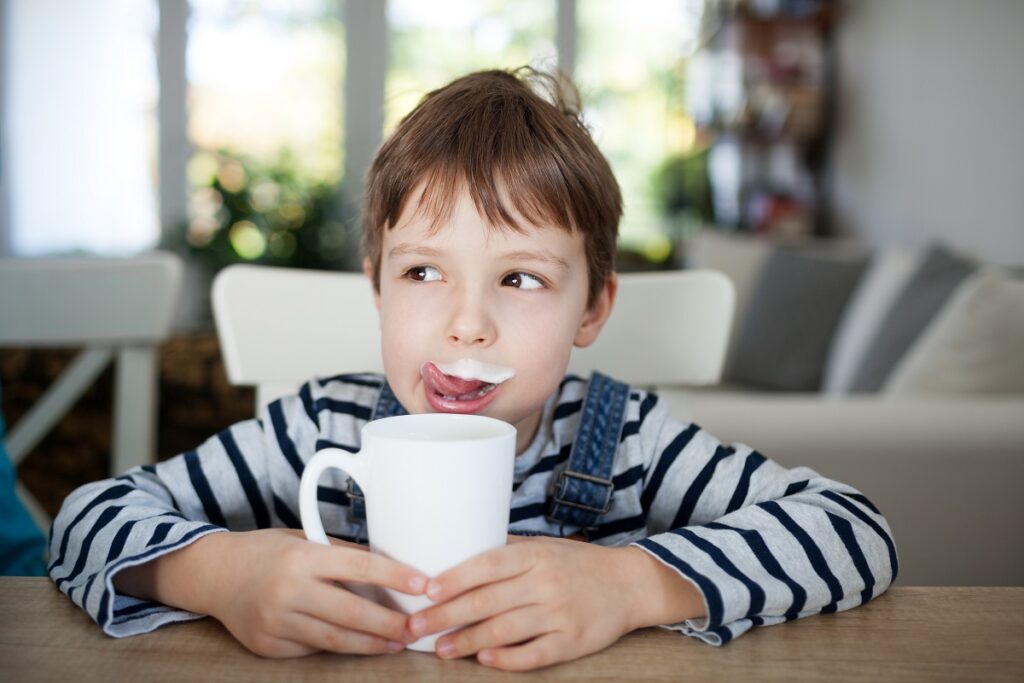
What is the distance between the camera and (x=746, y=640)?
599 mm

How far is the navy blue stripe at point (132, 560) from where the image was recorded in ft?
1.92

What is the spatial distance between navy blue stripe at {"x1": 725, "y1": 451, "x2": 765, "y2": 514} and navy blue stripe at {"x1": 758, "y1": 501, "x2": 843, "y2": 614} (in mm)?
121

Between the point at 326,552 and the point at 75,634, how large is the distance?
168mm

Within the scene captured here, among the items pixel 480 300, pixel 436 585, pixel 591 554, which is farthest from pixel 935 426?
pixel 436 585

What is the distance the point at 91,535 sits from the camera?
2.34 feet

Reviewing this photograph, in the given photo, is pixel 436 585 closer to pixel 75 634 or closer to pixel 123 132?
pixel 75 634

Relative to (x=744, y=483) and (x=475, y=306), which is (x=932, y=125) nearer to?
(x=744, y=483)

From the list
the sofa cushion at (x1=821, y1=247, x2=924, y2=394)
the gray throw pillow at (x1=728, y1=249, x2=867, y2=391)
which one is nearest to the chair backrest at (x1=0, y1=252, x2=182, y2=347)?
the sofa cushion at (x1=821, y1=247, x2=924, y2=394)

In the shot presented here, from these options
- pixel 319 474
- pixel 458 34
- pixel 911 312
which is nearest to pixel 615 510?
pixel 319 474

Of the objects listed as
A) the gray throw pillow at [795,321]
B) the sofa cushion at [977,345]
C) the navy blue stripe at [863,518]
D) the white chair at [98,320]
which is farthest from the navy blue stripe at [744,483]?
the gray throw pillow at [795,321]

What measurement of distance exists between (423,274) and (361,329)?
314mm

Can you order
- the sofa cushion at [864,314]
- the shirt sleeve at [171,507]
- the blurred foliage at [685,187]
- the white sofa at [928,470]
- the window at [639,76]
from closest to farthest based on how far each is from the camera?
1. the shirt sleeve at [171,507]
2. the white sofa at [928,470]
3. the sofa cushion at [864,314]
4. the blurred foliage at [685,187]
5. the window at [639,76]

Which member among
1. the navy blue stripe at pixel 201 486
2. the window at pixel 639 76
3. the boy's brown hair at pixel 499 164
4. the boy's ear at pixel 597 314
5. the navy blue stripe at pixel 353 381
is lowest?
the navy blue stripe at pixel 201 486

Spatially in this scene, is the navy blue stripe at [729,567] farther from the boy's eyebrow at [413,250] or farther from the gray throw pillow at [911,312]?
the gray throw pillow at [911,312]
